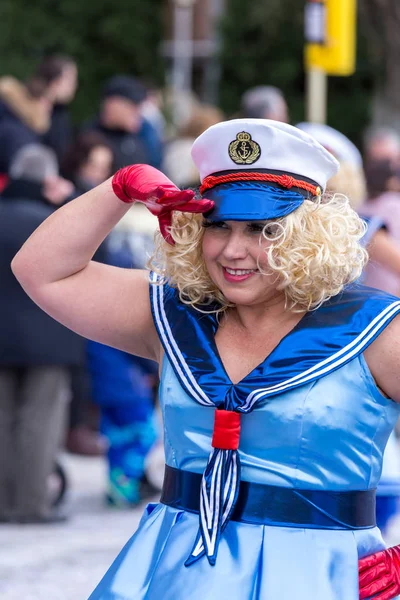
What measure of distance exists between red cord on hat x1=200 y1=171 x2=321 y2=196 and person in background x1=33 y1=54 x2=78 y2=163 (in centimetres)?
619

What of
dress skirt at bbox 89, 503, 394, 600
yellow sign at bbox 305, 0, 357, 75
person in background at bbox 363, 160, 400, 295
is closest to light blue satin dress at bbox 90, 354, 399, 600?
dress skirt at bbox 89, 503, 394, 600

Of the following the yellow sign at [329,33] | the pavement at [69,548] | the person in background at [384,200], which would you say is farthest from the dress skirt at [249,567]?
the yellow sign at [329,33]

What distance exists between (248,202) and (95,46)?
2515 cm

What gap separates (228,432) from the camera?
104 inches

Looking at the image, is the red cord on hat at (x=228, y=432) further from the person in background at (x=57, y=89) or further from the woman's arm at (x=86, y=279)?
the person in background at (x=57, y=89)

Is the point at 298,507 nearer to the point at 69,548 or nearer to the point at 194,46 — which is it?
the point at 69,548

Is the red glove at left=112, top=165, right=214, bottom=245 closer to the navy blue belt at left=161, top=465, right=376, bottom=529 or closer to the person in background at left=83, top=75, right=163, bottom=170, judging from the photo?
the navy blue belt at left=161, top=465, right=376, bottom=529

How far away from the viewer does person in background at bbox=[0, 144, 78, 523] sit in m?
6.16

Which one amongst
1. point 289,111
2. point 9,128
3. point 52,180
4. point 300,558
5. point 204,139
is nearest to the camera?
point 300,558

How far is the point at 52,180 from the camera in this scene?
20.3 ft

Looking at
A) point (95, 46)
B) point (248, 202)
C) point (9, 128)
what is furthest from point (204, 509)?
point (95, 46)

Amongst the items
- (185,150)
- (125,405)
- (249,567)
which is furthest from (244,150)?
(185,150)

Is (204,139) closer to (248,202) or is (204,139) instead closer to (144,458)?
(248,202)

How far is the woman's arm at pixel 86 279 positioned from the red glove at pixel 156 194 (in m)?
0.05
